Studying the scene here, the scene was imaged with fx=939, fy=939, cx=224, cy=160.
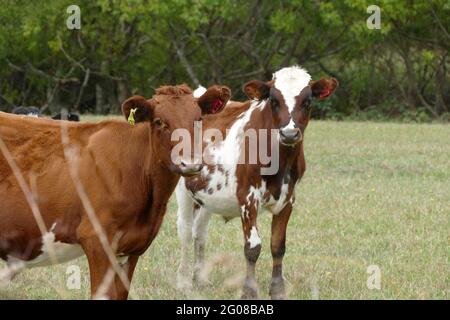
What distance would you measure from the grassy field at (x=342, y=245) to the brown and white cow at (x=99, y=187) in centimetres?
69

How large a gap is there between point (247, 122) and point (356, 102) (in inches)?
911

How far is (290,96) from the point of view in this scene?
7.77 meters

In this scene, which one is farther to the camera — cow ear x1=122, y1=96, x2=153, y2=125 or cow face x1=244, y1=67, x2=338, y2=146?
cow face x1=244, y1=67, x2=338, y2=146

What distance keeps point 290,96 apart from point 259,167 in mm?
644

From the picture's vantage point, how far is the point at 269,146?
311 inches

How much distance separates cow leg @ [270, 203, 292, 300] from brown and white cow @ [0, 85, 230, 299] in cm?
188

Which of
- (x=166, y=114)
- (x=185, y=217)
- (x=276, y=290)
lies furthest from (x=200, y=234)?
(x=166, y=114)

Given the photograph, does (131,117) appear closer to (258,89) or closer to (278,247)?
(258,89)

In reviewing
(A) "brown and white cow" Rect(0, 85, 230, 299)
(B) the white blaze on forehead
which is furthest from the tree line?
(A) "brown and white cow" Rect(0, 85, 230, 299)

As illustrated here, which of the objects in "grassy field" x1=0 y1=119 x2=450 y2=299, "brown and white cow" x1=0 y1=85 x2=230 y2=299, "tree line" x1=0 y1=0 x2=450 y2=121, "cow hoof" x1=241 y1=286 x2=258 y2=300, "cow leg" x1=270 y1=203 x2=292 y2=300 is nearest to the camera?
"brown and white cow" x1=0 y1=85 x2=230 y2=299

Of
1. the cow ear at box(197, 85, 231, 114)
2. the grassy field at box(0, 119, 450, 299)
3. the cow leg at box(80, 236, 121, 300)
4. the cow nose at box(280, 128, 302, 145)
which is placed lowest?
the grassy field at box(0, 119, 450, 299)

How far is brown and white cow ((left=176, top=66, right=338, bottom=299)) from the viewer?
773 cm

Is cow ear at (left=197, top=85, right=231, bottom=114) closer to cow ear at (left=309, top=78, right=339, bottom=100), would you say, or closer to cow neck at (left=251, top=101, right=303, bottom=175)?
cow neck at (left=251, top=101, right=303, bottom=175)
